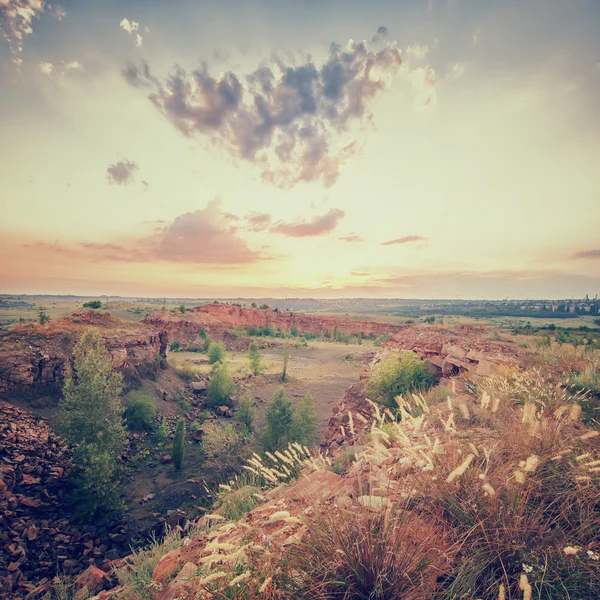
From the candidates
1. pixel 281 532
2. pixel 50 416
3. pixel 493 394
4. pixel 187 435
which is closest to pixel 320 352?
pixel 187 435

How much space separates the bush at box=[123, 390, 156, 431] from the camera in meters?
17.5

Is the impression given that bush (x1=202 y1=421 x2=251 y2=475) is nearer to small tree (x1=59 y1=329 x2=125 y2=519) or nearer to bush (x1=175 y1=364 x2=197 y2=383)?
small tree (x1=59 y1=329 x2=125 y2=519)

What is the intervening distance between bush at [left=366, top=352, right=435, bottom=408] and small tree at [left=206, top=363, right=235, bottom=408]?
45.3 feet

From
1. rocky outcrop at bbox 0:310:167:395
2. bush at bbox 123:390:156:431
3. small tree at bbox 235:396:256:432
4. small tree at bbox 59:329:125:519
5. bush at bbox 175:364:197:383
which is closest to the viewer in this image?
small tree at bbox 59:329:125:519

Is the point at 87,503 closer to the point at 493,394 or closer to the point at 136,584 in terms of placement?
the point at 136,584

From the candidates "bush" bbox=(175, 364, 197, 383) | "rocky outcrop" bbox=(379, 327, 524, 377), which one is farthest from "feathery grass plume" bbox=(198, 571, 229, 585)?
"bush" bbox=(175, 364, 197, 383)

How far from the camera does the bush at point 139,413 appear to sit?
690 inches

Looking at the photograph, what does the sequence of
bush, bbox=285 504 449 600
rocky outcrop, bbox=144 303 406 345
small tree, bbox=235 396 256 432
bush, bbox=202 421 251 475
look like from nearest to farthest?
1. bush, bbox=285 504 449 600
2. bush, bbox=202 421 251 475
3. small tree, bbox=235 396 256 432
4. rocky outcrop, bbox=144 303 406 345

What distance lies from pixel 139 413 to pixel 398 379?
599 inches

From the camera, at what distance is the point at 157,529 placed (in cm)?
1074

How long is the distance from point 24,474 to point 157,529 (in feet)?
17.4

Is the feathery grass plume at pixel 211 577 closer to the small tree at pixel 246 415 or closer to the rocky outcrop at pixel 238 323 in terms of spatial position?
the small tree at pixel 246 415

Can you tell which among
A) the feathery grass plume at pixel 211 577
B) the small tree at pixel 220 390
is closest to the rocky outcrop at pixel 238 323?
the small tree at pixel 220 390

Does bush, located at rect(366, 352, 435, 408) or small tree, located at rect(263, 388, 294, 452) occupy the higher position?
bush, located at rect(366, 352, 435, 408)
